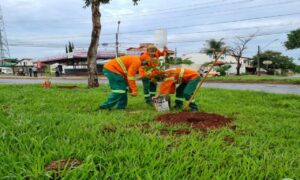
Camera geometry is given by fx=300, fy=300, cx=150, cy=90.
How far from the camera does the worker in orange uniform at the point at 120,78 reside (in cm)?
592

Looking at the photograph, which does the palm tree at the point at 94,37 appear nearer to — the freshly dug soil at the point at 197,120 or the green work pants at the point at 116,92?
the green work pants at the point at 116,92

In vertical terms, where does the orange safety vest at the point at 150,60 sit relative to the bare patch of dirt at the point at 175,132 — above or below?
above

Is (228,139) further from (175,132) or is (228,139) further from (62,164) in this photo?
(62,164)

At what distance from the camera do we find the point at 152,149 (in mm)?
2668

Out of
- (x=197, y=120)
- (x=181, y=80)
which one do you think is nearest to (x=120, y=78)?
(x=181, y=80)

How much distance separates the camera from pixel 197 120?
452cm

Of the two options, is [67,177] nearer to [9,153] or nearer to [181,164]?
[9,153]

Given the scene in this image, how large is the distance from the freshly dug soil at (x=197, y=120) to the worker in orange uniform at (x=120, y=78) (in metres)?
1.45

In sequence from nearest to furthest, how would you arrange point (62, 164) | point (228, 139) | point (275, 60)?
point (62, 164)
point (228, 139)
point (275, 60)

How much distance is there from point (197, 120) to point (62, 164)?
268 cm

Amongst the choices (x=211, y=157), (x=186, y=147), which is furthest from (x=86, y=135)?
(x=211, y=157)

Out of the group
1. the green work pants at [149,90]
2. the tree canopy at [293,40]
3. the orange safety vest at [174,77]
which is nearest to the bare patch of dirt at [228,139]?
the orange safety vest at [174,77]

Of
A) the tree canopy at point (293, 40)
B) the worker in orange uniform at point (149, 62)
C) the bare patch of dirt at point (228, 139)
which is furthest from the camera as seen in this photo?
A: the tree canopy at point (293, 40)

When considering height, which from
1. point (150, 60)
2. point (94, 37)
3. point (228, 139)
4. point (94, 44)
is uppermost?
point (94, 37)
